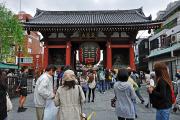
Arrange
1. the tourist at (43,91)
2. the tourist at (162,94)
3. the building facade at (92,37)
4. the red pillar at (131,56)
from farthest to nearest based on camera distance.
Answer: the red pillar at (131,56), the building facade at (92,37), the tourist at (43,91), the tourist at (162,94)

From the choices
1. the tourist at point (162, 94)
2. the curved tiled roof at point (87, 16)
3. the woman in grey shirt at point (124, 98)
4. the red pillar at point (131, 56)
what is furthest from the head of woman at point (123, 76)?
the curved tiled roof at point (87, 16)

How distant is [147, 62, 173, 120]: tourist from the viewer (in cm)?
601

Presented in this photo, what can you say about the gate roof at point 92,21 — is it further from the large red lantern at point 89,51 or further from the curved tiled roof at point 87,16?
the large red lantern at point 89,51

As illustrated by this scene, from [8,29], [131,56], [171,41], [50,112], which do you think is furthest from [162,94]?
A: [8,29]

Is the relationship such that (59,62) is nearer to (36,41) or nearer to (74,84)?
(74,84)

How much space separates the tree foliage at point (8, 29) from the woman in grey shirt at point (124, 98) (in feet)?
103

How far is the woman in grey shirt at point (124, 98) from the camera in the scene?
21.1ft

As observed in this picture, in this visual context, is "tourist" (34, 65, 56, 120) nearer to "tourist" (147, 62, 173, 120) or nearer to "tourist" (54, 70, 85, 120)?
"tourist" (54, 70, 85, 120)

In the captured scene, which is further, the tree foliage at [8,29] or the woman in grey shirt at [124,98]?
the tree foliage at [8,29]

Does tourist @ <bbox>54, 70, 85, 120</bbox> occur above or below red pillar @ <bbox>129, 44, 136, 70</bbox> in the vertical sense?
below

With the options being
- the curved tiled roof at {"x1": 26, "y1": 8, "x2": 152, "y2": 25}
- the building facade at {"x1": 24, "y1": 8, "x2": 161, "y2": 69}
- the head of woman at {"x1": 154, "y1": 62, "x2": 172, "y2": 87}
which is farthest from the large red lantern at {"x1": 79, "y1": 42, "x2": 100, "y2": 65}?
the head of woman at {"x1": 154, "y1": 62, "x2": 172, "y2": 87}

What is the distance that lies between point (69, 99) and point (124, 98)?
1374 millimetres

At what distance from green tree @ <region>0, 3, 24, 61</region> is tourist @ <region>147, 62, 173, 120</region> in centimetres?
3207

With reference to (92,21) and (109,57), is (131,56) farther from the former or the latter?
(92,21)
